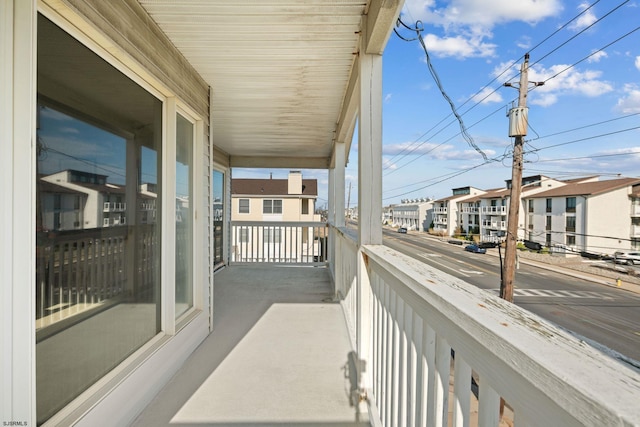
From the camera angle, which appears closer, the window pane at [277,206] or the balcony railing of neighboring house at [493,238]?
the balcony railing of neighboring house at [493,238]

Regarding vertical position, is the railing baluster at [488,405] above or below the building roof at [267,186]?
below

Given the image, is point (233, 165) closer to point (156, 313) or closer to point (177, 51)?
point (177, 51)

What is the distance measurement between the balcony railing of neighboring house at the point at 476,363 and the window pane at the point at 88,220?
4.72 feet

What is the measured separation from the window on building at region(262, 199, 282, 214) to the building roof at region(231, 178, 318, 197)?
1.71 m

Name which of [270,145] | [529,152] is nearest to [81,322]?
[529,152]

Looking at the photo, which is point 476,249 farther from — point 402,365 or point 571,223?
point 402,365

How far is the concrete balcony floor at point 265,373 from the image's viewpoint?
1974 mm

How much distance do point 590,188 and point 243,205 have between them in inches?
680

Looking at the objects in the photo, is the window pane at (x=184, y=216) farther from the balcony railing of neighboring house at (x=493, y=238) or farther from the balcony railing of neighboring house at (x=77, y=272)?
the balcony railing of neighboring house at (x=493, y=238)

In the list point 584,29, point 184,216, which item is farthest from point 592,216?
point 184,216

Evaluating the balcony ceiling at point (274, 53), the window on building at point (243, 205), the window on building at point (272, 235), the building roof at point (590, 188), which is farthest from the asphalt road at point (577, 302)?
the window on building at point (243, 205)

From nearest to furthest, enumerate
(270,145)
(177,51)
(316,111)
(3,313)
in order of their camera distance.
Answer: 1. (3,313)
2. (177,51)
3. (316,111)
4. (270,145)

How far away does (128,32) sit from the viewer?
1907 millimetres

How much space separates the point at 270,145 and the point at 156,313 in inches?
164
